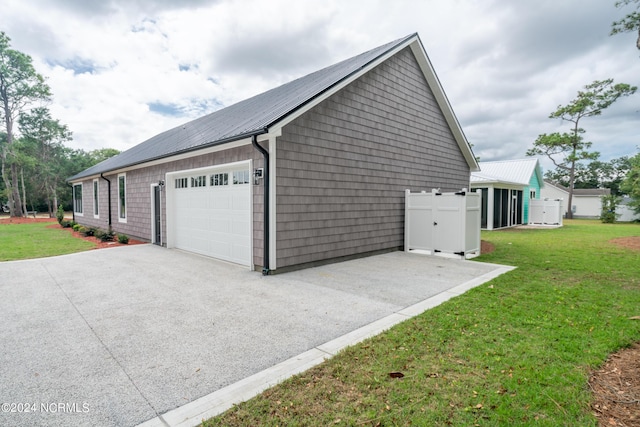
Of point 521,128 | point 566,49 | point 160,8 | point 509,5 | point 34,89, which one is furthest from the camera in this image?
point 521,128

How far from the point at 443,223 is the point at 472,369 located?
22.1 ft

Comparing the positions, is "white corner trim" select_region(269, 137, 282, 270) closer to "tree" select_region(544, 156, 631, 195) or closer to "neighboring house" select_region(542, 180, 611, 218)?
"neighboring house" select_region(542, 180, 611, 218)

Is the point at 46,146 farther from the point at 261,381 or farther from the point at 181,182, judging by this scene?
the point at 261,381

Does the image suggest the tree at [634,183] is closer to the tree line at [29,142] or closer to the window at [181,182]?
the window at [181,182]

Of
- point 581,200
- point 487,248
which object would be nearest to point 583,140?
point 581,200

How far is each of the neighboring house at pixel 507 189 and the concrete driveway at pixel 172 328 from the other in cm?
1137

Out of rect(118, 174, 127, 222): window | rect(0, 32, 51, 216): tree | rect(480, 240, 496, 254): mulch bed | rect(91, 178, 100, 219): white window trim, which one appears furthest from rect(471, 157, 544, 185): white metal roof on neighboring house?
rect(0, 32, 51, 216): tree

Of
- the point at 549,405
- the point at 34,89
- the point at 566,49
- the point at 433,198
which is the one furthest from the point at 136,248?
the point at 34,89

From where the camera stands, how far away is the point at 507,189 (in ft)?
60.7

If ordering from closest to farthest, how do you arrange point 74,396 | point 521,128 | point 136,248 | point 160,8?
point 74,396
point 160,8
point 136,248
point 521,128

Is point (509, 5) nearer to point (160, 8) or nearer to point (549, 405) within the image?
point (160, 8)

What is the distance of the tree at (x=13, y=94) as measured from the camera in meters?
23.9

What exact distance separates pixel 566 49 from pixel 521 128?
2875cm

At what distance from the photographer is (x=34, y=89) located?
25.2 meters
